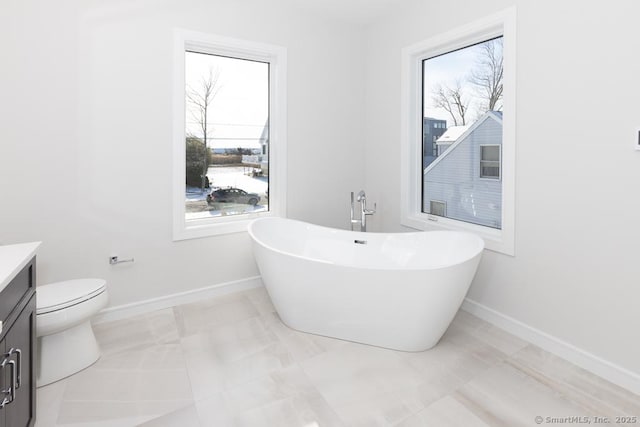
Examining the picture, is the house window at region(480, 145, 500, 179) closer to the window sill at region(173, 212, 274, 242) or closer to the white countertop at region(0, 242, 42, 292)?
the window sill at region(173, 212, 274, 242)

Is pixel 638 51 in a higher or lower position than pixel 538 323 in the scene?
higher

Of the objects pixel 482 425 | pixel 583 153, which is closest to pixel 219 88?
pixel 583 153

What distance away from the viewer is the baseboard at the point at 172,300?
103 inches

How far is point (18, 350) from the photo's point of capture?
1274 millimetres

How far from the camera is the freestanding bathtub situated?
78.6 inches

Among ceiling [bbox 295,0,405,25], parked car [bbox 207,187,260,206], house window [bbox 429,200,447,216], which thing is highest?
ceiling [bbox 295,0,405,25]

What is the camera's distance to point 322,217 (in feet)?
11.6

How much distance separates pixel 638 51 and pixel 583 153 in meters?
0.52

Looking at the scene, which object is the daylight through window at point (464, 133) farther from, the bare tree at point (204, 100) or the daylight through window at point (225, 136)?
the bare tree at point (204, 100)

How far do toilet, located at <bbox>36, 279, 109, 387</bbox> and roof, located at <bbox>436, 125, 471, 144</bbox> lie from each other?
107 inches

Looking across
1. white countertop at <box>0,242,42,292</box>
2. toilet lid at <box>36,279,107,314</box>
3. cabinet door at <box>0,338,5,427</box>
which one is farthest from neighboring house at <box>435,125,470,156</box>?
cabinet door at <box>0,338,5,427</box>

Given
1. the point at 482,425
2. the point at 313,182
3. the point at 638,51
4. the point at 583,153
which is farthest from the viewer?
the point at 313,182

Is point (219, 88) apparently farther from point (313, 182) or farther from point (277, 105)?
point (313, 182)

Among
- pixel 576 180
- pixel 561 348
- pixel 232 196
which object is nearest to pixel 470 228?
pixel 576 180
